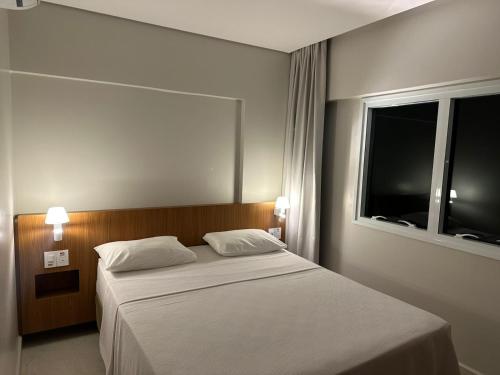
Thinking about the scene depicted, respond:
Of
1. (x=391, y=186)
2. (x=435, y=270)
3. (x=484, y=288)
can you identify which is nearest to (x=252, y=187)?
(x=391, y=186)

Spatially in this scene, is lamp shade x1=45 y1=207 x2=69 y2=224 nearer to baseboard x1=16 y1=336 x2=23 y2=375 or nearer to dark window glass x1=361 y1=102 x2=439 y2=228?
baseboard x1=16 y1=336 x2=23 y2=375

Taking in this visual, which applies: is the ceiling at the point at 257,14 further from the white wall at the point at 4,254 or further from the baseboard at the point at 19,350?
the baseboard at the point at 19,350

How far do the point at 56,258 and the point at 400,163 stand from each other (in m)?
2.78

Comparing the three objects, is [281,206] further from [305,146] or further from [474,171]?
[474,171]

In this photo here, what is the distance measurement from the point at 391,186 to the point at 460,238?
2.33 feet

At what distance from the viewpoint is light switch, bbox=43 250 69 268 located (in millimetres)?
2451

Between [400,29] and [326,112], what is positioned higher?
[400,29]

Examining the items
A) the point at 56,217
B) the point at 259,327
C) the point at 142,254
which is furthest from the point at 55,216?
the point at 259,327

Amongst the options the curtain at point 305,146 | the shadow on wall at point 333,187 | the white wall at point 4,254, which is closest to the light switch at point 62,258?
the white wall at point 4,254

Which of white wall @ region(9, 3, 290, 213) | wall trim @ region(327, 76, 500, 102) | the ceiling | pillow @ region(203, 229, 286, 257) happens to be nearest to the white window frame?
wall trim @ region(327, 76, 500, 102)

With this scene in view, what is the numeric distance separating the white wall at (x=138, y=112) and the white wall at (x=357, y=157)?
0.66 meters

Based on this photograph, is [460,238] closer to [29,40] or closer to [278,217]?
[278,217]

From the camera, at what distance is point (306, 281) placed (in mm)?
2326

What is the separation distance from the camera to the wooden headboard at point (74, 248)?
→ 95.0 inches
